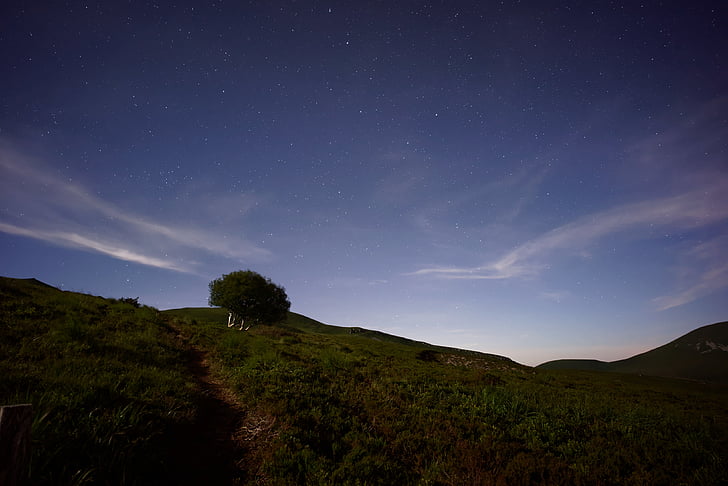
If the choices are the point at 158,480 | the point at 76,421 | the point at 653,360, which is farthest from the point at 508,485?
the point at 653,360

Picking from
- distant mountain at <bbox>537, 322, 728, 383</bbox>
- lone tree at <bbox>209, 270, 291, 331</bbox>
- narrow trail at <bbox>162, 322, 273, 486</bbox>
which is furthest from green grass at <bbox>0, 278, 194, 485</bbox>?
distant mountain at <bbox>537, 322, 728, 383</bbox>

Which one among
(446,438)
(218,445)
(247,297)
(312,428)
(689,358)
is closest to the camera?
(218,445)

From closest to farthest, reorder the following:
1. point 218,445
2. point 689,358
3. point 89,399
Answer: point 89,399, point 218,445, point 689,358

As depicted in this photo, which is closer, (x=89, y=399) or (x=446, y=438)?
(x=89, y=399)

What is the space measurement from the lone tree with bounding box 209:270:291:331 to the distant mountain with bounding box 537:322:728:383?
5501 inches

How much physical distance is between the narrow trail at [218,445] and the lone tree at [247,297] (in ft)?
164

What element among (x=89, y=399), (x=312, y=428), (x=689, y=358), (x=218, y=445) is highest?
(x=89, y=399)

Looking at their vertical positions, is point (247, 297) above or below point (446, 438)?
above

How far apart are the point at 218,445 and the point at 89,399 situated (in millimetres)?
2605

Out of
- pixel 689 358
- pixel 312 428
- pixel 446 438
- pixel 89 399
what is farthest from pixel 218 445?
pixel 689 358

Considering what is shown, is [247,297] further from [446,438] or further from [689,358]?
[689,358]

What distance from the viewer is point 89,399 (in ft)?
18.0

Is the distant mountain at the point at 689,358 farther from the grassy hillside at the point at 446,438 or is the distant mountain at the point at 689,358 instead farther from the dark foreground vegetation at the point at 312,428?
the dark foreground vegetation at the point at 312,428

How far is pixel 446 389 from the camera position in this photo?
12.7m
